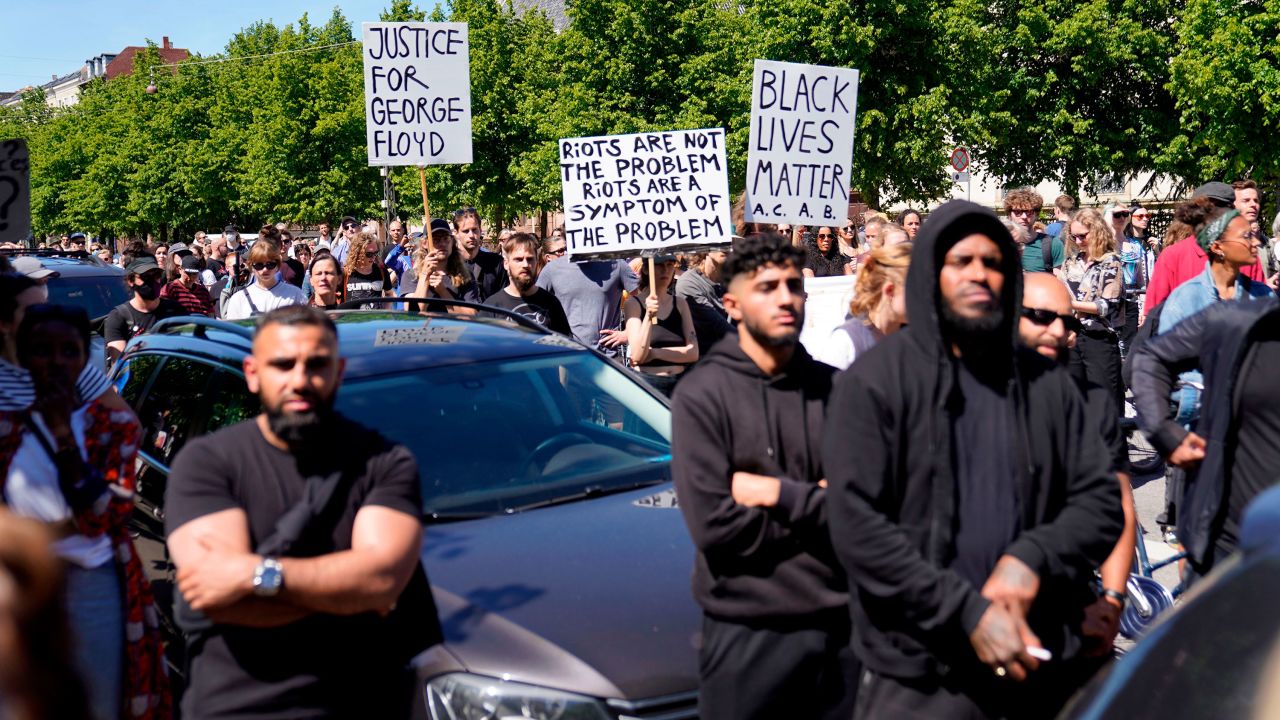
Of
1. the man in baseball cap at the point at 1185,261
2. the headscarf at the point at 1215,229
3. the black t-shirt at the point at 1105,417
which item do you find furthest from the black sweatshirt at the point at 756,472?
the man in baseball cap at the point at 1185,261

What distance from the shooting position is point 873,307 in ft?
16.2

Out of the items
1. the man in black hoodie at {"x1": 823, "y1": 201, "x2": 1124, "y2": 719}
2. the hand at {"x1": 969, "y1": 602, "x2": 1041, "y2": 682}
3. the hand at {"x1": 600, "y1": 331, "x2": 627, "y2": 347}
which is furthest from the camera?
the hand at {"x1": 600, "y1": 331, "x2": 627, "y2": 347}

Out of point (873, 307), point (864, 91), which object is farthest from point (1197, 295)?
point (864, 91)

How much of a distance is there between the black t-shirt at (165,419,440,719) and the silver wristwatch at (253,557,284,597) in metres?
0.11

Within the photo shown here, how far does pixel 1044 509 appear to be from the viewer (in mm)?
3258

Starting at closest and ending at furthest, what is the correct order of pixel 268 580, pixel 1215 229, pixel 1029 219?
pixel 268 580 < pixel 1215 229 < pixel 1029 219

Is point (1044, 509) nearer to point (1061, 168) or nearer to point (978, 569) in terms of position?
point (978, 569)

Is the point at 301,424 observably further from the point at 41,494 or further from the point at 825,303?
the point at 825,303

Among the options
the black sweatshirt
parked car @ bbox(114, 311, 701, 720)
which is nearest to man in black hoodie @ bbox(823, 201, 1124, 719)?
the black sweatshirt

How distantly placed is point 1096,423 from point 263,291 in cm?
730

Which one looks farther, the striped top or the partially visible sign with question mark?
the partially visible sign with question mark

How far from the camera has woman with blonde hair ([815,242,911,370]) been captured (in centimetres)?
468

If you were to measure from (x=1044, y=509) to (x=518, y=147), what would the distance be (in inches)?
1685

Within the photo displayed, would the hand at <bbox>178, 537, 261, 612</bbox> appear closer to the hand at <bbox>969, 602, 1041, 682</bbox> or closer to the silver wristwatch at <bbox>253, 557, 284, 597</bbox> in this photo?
the silver wristwatch at <bbox>253, 557, 284, 597</bbox>
